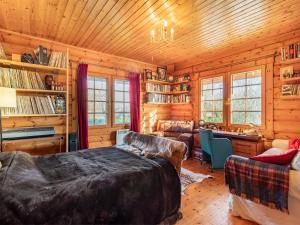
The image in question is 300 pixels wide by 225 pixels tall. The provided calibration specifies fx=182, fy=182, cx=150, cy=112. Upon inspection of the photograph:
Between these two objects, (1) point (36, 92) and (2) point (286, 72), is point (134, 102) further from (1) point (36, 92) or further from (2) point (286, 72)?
(2) point (286, 72)

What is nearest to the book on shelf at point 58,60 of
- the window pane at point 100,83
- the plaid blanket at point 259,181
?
the window pane at point 100,83

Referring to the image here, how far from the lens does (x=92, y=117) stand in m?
4.08

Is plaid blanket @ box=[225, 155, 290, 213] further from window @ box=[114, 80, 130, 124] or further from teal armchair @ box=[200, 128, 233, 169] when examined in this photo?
window @ box=[114, 80, 130, 124]

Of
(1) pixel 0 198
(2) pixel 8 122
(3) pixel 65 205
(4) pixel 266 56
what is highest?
(4) pixel 266 56

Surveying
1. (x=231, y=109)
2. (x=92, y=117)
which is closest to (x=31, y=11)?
(x=92, y=117)

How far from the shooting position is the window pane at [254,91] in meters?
3.71

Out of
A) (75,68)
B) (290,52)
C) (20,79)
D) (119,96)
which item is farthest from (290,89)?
(20,79)

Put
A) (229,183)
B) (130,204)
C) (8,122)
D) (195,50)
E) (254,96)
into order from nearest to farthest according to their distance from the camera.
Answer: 1. (130,204)
2. (229,183)
3. (8,122)
4. (254,96)
5. (195,50)

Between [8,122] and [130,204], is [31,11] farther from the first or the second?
[130,204]

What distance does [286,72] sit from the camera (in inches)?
125

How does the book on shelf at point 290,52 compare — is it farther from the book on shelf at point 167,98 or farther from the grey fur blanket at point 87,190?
the grey fur blanket at point 87,190

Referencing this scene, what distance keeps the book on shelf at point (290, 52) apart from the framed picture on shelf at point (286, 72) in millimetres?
176

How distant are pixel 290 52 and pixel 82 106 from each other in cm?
392

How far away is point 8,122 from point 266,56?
4853 mm
